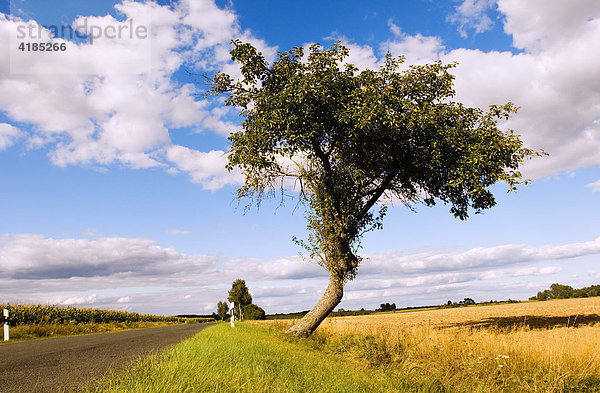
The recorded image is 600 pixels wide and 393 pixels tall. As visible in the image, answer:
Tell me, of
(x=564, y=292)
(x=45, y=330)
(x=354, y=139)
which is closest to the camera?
(x=354, y=139)

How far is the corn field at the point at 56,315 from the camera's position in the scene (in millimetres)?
24864

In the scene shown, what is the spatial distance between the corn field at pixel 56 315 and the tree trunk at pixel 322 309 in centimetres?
1954

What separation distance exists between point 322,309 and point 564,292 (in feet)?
259

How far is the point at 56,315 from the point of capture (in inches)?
1129

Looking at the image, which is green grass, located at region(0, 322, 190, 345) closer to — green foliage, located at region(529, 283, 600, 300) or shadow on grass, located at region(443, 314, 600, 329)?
shadow on grass, located at region(443, 314, 600, 329)

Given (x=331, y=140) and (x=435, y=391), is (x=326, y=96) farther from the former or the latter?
(x=435, y=391)

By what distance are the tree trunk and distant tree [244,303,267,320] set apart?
136 ft

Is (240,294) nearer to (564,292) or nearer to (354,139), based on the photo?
(354,139)

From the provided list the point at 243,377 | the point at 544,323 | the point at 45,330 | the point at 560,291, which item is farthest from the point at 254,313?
the point at 560,291

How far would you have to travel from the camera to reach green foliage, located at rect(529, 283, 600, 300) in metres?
69.9

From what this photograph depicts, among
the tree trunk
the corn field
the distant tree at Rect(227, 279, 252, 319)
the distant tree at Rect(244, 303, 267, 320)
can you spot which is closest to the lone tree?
the tree trunk

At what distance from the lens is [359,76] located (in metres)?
15.9

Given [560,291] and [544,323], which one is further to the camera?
[560,291]

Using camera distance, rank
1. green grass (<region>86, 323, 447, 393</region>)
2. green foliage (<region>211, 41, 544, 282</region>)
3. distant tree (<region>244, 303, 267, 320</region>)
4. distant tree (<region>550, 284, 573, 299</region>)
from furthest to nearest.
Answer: distant tree (<region>550, 284, 573, 299</region>)
distant tree (<region>244, 303, 267, 320</region>)
green foliage (<region>211, 41, 544, 282</region>)
green grass (<region>86, 323, 447, 393</region>)
